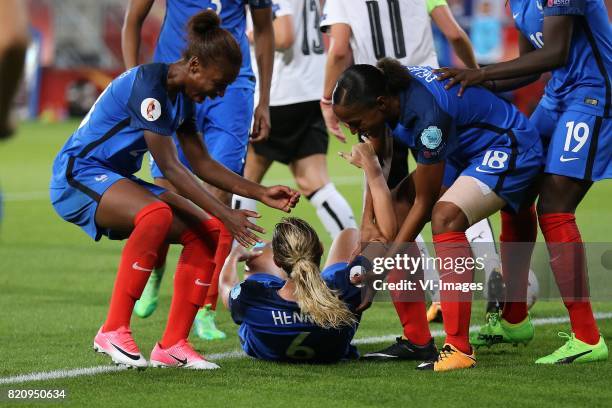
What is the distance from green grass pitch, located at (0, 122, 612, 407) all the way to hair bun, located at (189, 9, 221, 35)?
1.58 m

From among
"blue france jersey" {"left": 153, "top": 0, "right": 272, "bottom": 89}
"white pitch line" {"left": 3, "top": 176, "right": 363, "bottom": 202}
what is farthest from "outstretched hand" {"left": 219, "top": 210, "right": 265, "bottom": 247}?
"white pitch line" {"left": 3, "top": 176, "right": 363, "bottom": 202}

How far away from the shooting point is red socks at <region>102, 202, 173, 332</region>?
5.42 meters

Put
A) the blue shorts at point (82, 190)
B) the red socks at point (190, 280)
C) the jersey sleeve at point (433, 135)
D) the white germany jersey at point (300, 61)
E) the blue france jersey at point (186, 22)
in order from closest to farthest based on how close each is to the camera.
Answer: the jersey sleeve at point (433, 135) → the blue shorts at point (82, 190) → the red socks at point (190, 280) → the blue france jersey at point (186, 22) → the white germany jersey at point (300, 61)

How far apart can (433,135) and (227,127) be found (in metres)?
1.85

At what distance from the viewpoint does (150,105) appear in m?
5.42

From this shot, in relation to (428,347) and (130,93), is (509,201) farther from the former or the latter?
(130,93)

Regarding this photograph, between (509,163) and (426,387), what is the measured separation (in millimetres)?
1175

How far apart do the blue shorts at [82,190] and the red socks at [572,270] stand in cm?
192

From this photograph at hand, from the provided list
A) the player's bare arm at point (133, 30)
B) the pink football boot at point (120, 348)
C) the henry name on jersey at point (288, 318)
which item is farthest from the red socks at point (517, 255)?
the player's bare arm at point (133, 30)

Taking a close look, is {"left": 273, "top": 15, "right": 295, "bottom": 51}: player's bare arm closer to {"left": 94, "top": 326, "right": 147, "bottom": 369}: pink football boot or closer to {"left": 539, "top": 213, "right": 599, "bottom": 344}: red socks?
{"left": 539, "top": 213, "right": 599, "bottom": 344}: red socks

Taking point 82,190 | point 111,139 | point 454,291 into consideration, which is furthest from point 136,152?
point 454,291

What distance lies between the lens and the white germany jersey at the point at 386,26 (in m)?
7.45

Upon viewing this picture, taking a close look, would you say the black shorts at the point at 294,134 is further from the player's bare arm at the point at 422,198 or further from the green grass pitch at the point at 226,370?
the player's bare arm at the point at 422,198

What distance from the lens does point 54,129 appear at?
2684 cm
